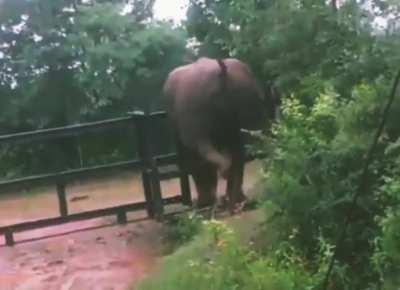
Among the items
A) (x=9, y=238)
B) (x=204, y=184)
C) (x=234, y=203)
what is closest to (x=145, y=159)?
(x=204, y=184)

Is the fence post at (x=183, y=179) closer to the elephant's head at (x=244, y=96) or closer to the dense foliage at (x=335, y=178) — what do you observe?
the elephant's head at (x=244, y=96)

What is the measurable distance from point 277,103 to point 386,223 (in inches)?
163

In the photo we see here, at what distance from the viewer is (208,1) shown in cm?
1127

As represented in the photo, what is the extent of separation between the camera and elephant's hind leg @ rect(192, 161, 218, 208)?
774cm

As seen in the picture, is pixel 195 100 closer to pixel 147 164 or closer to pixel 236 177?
pixel 236 177

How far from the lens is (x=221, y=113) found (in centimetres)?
711

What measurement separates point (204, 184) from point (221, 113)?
0.94 meters

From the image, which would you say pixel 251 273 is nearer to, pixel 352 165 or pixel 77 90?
pixel 352 165

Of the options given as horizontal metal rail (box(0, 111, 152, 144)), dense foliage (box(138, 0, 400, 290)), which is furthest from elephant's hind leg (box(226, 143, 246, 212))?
dense foliage (box(138, 0, 400, 290))

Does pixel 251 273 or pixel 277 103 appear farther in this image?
pixel 277 103

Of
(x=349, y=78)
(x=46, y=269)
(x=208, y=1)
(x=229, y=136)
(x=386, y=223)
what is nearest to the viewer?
(x=386, y=223)

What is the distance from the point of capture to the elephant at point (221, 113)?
7.11 metres

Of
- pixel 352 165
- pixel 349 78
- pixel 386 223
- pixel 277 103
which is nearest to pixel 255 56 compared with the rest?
pixel 277 103

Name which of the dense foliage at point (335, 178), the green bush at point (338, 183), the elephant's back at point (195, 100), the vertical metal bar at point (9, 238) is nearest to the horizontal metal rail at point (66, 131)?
the elephant's back at point (195, 100)
